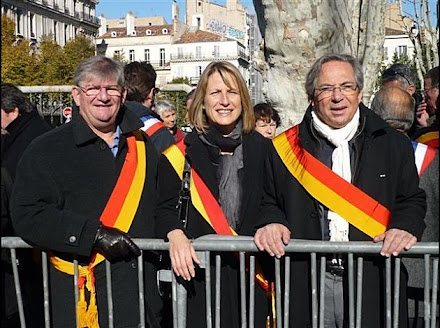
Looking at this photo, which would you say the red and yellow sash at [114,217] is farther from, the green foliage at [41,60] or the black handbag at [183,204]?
the green foliage at [41,60]

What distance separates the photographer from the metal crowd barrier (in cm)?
308

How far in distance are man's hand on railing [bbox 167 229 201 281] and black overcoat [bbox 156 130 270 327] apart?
13cm

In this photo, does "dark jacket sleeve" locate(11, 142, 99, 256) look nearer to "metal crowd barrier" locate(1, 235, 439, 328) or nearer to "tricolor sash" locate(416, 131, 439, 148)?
"metal crowd barrier" locate(1, 235, 439, 328)

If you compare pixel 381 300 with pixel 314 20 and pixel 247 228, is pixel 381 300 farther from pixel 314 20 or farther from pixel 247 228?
pixel 314 20

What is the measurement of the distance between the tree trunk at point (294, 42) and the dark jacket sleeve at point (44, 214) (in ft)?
6.65

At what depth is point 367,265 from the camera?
10.6 ft

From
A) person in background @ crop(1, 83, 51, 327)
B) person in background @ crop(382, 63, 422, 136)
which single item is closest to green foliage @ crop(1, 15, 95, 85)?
person in background @ crop(382, 63, 422, 136)

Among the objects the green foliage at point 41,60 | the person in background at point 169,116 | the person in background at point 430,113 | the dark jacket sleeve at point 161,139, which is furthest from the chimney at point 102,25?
the person in background at point 430,113

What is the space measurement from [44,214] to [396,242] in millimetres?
1648

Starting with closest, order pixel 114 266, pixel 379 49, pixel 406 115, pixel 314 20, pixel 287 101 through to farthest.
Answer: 1. pixel 114 266
2. pixel 406 115
3. pixel 314 20
4. pixel 287 101
5. pixel 379 49

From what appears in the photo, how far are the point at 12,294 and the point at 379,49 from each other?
556 centimetres

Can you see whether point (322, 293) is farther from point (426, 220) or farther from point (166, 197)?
point (166, 197)

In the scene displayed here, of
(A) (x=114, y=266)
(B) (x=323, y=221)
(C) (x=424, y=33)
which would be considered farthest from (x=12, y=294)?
(C) (x=424, y=33)

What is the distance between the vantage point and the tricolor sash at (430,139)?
362cm
